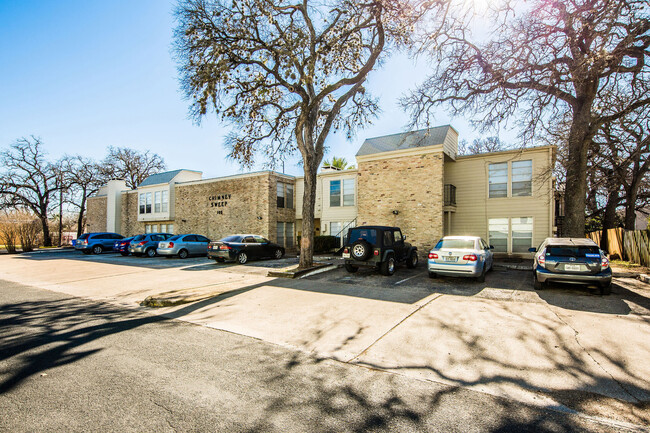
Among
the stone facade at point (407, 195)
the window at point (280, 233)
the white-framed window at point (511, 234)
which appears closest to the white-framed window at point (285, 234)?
the window at point (280, 233)

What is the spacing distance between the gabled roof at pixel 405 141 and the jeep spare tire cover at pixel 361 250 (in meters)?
7.11

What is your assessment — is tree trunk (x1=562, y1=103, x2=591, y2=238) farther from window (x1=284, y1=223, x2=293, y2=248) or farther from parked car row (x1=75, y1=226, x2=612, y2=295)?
window (x1=284, y1=223, x2=293, y2=248)

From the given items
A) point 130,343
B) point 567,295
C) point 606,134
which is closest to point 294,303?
point 130,343

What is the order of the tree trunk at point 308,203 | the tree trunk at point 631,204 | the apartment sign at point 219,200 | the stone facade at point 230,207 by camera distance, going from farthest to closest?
the apartment sign at point 219,200, the stone facade at point 230,207, the tree trunk at point 631,204, the tree trunk at point 308,203

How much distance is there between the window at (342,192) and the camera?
2114 centimetres

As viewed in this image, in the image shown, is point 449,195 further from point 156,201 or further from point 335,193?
point 156,201

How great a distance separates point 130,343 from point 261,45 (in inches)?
443

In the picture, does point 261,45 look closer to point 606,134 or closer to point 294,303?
point 294,303

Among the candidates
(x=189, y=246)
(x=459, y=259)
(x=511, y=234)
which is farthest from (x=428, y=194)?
(x=189, y=246)

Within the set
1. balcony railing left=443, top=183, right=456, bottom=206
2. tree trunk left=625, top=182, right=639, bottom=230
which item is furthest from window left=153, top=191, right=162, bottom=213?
tree trunk left=625, top=182, right=639, bottom=230

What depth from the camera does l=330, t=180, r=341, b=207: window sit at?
21.5m

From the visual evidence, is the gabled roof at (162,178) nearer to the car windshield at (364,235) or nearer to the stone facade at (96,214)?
the stone facade at (96,214)

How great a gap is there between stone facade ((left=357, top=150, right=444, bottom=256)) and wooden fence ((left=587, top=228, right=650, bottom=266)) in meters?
7.50

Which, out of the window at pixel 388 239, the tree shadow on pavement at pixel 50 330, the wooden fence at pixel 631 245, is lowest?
the tree shadow on pavement at pixel 50 330
